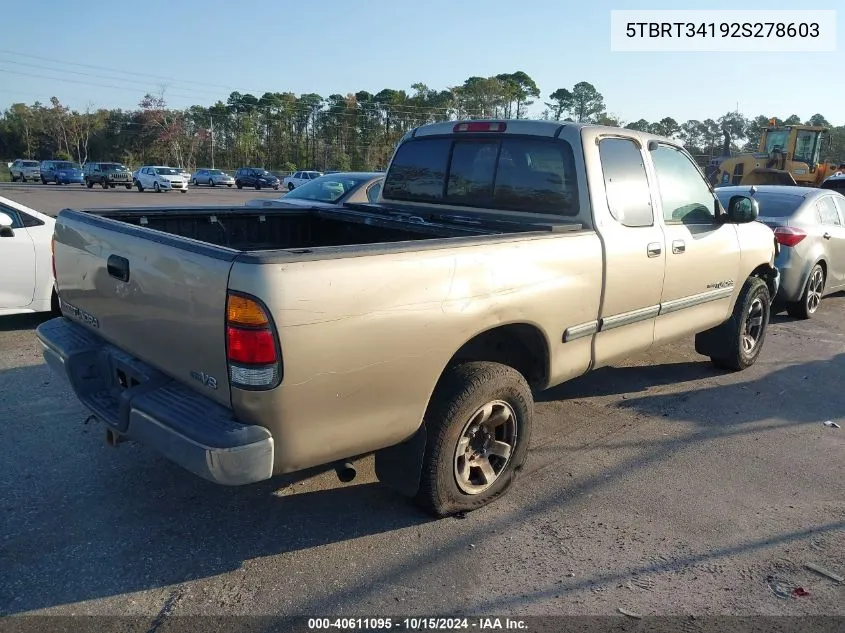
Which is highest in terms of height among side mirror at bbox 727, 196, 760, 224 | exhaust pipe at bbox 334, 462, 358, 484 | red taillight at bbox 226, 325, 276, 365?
side mirror at bbox 727, 196, 760, 224

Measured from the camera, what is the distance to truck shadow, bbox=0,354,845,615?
2.99m

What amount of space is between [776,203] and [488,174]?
17.7 feet

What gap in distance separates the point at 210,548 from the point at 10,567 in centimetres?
84

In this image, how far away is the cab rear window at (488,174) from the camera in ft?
14.1

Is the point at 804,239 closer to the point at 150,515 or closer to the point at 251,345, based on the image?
the point at 251,345

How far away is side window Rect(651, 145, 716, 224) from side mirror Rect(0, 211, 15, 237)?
5.85 metres

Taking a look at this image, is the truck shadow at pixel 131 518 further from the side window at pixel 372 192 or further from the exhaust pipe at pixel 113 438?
the side window at pixel 372 192

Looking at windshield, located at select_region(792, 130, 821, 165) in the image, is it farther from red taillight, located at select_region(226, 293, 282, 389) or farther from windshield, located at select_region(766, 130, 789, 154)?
red taillight, located at select_region(226, 293, 282, 389)

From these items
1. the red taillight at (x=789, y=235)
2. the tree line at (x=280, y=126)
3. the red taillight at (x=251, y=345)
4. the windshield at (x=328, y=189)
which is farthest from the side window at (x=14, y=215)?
the tree line at (x=280, y=126)

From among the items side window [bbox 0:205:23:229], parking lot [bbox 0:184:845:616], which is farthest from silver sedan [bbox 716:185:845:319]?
side window [bbox 0:205:23:229]

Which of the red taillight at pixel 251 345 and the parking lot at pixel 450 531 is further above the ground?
the red taillight at pixel 251 345

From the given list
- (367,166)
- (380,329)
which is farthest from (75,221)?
(367,166)

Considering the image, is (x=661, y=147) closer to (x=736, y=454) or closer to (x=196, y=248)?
(x=736, y=454)

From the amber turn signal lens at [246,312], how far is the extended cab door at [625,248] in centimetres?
230
